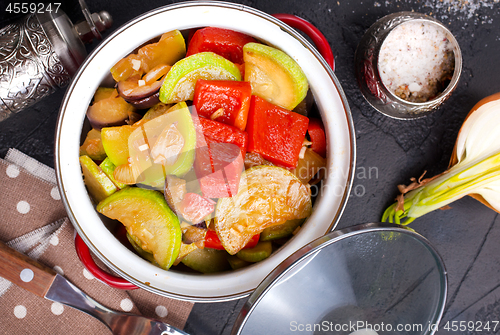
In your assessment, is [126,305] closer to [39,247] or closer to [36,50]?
[39,247]

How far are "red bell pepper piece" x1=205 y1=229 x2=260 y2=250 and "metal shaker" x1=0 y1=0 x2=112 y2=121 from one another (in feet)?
2.43

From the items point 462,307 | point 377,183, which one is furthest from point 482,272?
point 377,183

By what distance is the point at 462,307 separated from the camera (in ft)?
4.61

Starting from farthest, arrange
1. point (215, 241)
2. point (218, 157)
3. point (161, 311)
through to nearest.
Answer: point (161, 311) < point (215, 241) < point (218, 157)

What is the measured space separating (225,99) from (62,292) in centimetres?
88

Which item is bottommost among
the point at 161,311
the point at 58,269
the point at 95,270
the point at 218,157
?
the point at 161,311

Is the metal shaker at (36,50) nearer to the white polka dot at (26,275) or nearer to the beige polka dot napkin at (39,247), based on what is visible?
the beige polka dot napkin at (39,247)

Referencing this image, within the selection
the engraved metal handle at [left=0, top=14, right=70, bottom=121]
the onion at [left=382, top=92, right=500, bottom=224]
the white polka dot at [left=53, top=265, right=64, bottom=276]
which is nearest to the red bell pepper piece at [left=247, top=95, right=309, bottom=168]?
the onion at [left=382, top=92, right=500, bottom=224]

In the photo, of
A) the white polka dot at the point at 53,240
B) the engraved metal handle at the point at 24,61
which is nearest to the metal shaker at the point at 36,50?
the engraved metal handle at the point at 24,61

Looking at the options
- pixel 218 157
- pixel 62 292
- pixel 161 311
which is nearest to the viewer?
pixel 218 157

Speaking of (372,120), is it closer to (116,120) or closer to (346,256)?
(346,256)

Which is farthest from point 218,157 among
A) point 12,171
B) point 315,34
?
point 12,171

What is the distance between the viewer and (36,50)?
1.06 m

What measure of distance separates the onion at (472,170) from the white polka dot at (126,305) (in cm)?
104
